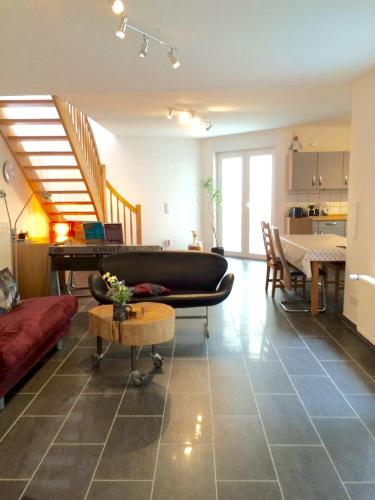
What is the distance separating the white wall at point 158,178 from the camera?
809 centimetres

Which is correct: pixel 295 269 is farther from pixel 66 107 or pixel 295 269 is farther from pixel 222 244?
pixel 222 244

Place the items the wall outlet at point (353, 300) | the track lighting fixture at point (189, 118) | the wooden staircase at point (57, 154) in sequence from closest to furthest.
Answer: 1. the wall outlet at point (353, 300)
2. the wooden staircase at point (57, 154)
3. the track lighting fixture at point (189, 118)

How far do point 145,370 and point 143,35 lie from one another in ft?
8.26

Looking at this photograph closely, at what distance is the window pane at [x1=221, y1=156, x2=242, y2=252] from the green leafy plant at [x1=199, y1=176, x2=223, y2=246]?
0.60ft

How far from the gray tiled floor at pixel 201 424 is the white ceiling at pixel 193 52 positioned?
251cm

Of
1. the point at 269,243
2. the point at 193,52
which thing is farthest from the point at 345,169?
the point at 193,52

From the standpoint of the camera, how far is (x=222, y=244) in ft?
28.4

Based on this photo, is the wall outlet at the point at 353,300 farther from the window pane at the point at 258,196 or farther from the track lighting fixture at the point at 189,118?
the window pane at the point at 258,196

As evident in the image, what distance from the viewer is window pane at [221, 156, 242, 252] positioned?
8195mm

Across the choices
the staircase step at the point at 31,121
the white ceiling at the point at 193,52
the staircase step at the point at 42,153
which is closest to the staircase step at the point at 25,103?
the staircase step at the point at 31,121

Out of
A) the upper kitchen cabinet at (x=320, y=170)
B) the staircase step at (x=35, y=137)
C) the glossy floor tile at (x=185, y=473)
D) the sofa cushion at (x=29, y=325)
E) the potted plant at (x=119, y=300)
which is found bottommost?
the glossy floor tile at (x=185, y=473)

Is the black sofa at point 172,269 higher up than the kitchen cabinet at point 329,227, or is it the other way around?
the kitchen cabinet at point 329,227

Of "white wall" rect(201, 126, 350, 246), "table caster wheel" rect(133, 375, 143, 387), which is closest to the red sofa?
"table caster wheel" rect(133, 375, 143, 387)

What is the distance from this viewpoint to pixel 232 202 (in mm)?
8320
